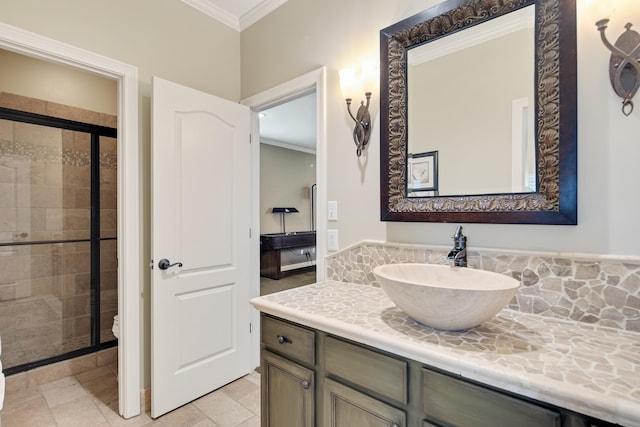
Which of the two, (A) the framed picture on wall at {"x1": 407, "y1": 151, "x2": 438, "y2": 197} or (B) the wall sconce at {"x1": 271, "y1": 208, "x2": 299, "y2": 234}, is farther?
(B) the wall sconce at {"x1": 271, "y1": 208, "x2": 299, "y2": 234}

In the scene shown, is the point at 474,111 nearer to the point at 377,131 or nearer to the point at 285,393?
the point at 377,131

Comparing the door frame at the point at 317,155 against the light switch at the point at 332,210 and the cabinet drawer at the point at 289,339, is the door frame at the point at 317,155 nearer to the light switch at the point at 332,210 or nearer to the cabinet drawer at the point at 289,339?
the light switch at the point at 332,210

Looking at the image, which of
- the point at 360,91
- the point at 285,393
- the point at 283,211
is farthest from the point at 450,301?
the point at 283,211

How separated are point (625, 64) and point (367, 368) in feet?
4.23

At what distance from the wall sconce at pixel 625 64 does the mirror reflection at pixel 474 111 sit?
0.72ft

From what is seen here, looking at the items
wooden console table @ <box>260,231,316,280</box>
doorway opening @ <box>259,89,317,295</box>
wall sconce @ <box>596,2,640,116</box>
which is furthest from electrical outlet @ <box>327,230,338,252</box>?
wooden console table @ <box>260,231,316,280</box>

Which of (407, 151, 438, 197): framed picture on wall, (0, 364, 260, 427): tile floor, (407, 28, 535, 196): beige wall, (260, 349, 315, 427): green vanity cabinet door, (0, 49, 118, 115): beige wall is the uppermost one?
(0, 49, 118, 115): beige wall

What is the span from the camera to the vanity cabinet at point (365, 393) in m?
0.74

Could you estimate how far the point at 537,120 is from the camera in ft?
3.81

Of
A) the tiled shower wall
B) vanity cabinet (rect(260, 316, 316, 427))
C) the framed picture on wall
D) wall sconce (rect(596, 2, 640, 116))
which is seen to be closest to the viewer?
wall sconce (rect(596, 2, 640, 116))

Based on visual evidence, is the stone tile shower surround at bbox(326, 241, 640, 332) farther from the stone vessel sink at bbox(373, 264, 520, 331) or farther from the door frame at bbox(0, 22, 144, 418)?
the door frame at bbox(0, 22, 144, 418)

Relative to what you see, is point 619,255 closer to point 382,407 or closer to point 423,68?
point 382,407

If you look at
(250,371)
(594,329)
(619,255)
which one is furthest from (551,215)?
(250,371)

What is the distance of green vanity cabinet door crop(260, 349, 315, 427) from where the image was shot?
1.16 meters
